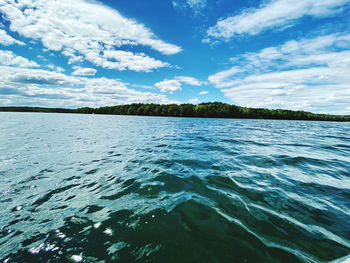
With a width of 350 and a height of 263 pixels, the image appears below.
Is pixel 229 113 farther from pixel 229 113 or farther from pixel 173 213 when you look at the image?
pixel 173 213

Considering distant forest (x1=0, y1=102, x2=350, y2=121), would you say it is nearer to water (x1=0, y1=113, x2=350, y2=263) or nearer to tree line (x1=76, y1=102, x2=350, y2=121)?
tree line (x1=76, y1=102, x2=350, y2=121)

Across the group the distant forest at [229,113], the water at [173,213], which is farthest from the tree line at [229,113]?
the water at [173,213]

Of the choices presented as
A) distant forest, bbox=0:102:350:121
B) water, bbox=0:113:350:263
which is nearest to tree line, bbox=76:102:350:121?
distant forest, bbox=0:102:350:121

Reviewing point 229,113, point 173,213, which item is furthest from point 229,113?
point 173,213

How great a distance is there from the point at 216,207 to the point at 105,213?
2.72 m

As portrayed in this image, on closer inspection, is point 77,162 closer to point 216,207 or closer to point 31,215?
point 31,215

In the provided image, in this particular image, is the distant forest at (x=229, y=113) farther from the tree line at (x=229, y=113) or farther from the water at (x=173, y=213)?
the water at (x=173, y=213)

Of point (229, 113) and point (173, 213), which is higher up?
point (229, 113)

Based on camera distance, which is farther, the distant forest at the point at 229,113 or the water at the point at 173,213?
the distant forest at the point at 229,113

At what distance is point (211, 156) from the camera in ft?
27.5

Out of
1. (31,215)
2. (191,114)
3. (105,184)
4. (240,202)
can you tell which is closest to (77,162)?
(105,184)

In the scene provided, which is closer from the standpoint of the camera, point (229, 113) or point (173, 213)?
point (173, 213)

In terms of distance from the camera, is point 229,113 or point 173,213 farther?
point 229,113

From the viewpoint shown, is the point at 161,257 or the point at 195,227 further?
the point at 195,227
